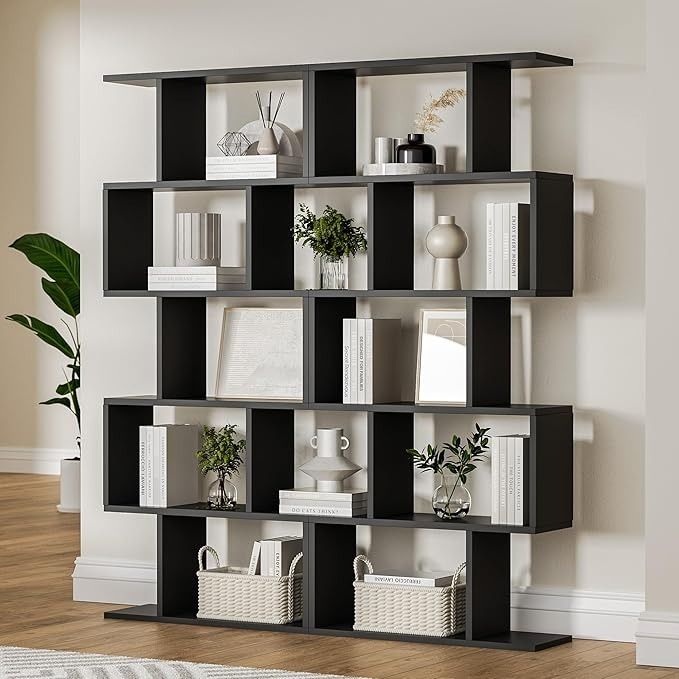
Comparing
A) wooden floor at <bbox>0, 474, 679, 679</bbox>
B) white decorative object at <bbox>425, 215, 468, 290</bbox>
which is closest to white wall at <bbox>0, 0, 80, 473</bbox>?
wooden floor at <bbox>0, 474, 679, 679</bbox>

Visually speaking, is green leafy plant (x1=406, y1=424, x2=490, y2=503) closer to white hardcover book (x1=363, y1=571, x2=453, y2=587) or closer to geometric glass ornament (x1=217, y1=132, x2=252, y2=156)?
white hardcover book (x1=363, y1=571, x2=453, y2=587)

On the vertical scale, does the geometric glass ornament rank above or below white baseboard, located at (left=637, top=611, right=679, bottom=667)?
above

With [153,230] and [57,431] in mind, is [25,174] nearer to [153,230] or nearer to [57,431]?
[57,431]

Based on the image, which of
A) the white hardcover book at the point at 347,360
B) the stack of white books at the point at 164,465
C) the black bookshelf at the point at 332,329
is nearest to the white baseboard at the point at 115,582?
the black bookshelf at the point at 332,329

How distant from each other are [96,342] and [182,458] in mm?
641

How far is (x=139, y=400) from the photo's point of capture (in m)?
5.12

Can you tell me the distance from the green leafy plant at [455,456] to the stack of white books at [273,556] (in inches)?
19.5

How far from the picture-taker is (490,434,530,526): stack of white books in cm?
459

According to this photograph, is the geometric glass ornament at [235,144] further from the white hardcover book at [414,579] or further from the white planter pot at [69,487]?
the white planter pot at [69,487]

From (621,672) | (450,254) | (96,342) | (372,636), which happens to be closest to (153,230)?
(96,342)

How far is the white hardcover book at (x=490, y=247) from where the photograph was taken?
183 inches

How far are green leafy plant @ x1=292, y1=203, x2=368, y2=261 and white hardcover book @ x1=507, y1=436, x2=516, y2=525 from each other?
2.76 ft

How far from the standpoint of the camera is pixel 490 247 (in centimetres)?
466

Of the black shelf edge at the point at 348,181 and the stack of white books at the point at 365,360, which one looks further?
the stack of white books at the point at 365,360
